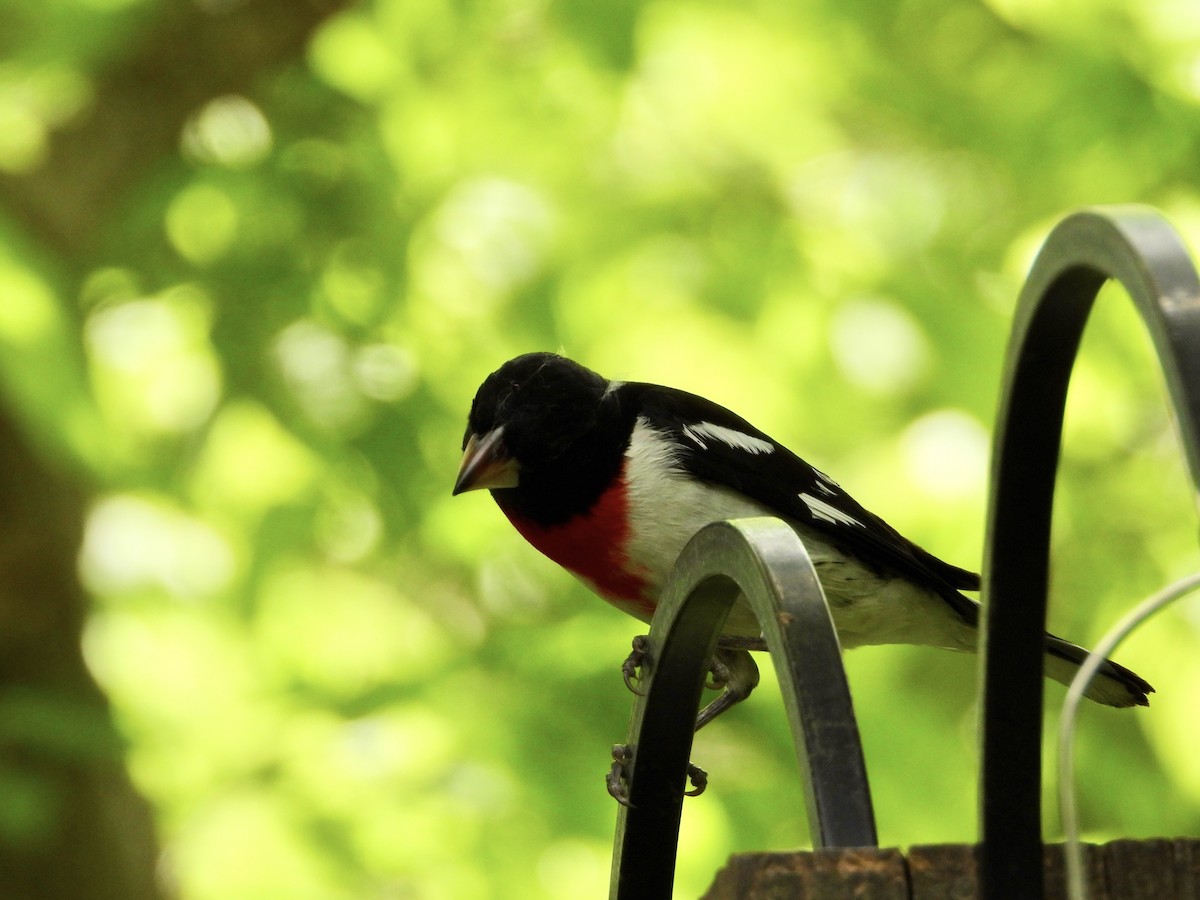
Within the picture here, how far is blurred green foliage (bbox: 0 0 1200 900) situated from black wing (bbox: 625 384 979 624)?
422mm

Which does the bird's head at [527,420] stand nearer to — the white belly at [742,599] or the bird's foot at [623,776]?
the white belly at [742,599]

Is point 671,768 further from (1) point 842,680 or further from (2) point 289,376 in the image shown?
(2) point 289,376

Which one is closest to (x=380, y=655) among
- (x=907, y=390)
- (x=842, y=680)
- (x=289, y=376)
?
(x=289, y=376)

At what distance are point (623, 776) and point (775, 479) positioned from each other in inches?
31.6

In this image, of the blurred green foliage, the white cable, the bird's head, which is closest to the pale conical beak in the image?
the bird's head

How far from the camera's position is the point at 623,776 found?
1662 mm

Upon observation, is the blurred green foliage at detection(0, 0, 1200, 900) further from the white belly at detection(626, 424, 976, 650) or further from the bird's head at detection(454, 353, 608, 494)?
the bird's head at detection(454, 353, 608, 494)

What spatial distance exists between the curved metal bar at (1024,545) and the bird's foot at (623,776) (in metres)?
0.49

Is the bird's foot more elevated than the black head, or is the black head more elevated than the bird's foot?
the black head

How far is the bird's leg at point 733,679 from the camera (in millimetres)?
2203

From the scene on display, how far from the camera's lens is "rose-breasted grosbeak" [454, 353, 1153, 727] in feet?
7.24

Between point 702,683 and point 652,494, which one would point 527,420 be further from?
point 702,683

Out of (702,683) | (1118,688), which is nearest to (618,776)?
(702,683)

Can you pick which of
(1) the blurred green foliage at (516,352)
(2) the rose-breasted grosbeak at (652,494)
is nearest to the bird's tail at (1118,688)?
(2) the rose-breasted grosbeak at (652,494)
